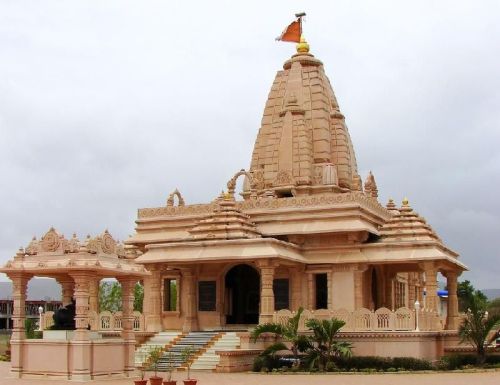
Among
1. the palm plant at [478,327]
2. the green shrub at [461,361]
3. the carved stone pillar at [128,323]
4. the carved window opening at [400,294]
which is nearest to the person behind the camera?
the carved stone pillar at [128,323]

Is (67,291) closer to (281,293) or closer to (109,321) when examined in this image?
(109,321)

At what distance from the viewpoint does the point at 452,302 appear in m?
33.2

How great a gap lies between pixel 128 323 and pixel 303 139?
15.1 meters

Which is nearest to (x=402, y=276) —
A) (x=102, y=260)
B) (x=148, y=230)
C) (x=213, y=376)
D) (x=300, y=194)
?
(x=300, y=194)

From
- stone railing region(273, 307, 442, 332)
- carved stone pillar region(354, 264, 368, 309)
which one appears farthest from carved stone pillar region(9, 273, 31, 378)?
carved stone pillar region(354, 264, 368, 309)

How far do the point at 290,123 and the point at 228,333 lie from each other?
10.9 m

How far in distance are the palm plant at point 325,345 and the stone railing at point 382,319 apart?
6.30ft

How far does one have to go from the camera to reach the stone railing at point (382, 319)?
27.5m

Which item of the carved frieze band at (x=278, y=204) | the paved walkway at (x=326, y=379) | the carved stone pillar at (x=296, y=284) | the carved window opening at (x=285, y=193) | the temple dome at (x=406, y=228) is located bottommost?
the paved walkway at (x=326, y=379)

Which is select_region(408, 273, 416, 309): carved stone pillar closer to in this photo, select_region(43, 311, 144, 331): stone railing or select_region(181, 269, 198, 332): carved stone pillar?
select_region(181, 269, 198, 332): carved stone pillar

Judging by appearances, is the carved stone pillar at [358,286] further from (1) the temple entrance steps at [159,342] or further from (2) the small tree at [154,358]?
(2) the small tree at [154,358]

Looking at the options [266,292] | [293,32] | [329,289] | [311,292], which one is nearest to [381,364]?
[266,292]

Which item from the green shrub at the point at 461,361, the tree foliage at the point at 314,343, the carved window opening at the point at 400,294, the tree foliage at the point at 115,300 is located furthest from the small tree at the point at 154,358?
the tree foliage at the point at 115,300

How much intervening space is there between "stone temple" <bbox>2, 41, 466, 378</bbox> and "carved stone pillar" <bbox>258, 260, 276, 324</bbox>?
1.4 inches
